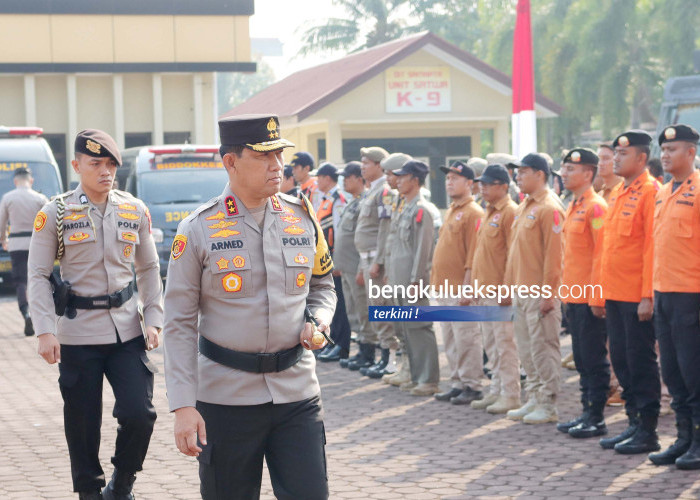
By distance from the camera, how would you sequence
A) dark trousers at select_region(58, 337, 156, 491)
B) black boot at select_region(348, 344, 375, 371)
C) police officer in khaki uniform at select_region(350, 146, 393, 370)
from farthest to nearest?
1. black boot at select_region(348, 344, 375, 371)
2. police officer in khaki uniform at select_region(350, 146, 393, 370)
3. dark trousers at select_region(58, 337, 156, 491)

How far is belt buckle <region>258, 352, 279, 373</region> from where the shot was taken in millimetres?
4191

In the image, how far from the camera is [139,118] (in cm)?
3127

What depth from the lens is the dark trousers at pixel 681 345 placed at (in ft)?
22.6

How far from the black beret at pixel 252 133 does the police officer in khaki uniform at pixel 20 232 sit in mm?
10360

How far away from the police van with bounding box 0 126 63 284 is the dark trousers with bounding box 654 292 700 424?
45.1 feet

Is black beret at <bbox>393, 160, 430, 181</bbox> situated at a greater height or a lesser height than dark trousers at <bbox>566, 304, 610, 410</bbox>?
greater

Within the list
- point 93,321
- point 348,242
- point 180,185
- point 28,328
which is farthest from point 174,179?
point 93,321

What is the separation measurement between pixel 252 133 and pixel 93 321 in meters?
2.23

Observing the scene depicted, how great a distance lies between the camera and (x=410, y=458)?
7.59 meters

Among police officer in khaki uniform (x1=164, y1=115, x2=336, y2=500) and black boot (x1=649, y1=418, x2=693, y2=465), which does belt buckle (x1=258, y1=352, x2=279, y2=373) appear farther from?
black boot (x1=649, y1=418, x2=693, y2=465)

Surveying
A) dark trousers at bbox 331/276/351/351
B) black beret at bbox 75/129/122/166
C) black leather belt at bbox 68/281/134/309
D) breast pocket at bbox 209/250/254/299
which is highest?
black beret at bbox 75/129/122/166

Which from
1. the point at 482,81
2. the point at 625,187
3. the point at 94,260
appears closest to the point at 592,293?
the point at 625,187

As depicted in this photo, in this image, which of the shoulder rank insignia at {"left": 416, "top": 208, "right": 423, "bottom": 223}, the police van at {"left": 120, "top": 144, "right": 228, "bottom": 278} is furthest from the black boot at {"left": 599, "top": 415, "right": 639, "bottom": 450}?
the police van at {"left": 120, "top": 144, "right": 228, "bottom": 278}

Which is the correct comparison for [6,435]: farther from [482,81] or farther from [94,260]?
[482,81]
